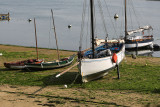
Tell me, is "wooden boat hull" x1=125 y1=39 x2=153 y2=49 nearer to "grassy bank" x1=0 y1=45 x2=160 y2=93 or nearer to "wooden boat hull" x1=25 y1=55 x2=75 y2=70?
"grassy bank" x1=0 y1=45 x2=160 y2=93

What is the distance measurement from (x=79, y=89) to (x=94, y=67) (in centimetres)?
262

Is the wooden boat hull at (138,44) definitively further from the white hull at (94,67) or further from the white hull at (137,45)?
the white hull at (94,67)

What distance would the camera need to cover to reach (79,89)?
19922mm

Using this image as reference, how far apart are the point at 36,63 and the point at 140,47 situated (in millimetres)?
32006

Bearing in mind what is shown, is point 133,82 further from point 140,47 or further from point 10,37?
point 10,37

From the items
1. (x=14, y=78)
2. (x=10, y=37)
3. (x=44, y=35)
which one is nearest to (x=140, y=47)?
(x=44, y=35)

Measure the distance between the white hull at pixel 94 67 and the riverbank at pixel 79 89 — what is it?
1.81 feet

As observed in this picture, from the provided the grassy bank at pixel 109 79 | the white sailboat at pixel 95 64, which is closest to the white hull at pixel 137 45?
the grassy bank at pixel 109 79

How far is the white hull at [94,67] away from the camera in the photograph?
818 inches

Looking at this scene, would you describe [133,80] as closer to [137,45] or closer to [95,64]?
[95,64]

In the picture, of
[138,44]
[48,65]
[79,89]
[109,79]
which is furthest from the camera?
[138,44]

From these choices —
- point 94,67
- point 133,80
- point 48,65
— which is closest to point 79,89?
point 94,67

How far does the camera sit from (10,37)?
64625 millimetres

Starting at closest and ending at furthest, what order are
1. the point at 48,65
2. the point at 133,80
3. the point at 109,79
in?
the point at 133,80 → the point at 109,79 → the point at 48,65
